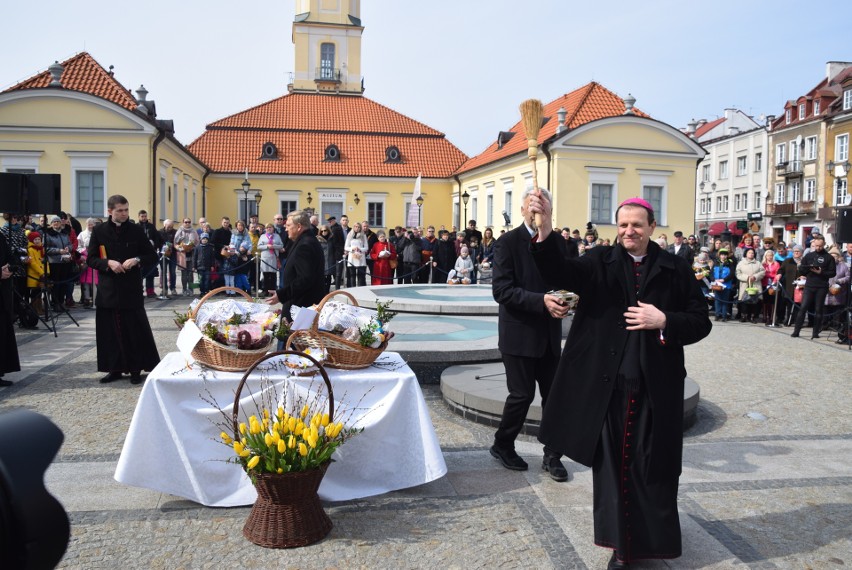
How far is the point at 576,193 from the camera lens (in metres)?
30.0

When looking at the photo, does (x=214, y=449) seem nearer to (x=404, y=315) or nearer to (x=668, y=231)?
(x=404, y=315)

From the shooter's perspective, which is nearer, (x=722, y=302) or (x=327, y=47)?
(x=722, y=302)

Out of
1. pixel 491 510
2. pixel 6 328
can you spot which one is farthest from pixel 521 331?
pixel 6 328

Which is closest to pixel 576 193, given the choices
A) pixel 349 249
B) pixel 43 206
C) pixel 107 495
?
pixel 349 249

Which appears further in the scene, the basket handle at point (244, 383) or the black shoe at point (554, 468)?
the black shoe at point (554, 468)

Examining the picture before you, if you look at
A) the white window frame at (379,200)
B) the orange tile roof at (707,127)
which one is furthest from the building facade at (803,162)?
the white window frame at (379,200)

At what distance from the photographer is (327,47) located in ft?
170

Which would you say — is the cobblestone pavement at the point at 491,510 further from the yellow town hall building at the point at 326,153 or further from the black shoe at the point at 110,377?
the yellow town hall building at the point at 326,153

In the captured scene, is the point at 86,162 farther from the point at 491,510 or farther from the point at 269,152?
the point at 491,510

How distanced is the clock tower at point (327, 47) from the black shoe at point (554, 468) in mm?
48076

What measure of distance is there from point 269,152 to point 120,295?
33.0 m

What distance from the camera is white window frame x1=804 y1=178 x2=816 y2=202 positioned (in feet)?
170

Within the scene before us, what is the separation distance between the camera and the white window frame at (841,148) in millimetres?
47906

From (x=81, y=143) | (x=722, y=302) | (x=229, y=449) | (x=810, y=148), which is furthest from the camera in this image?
(x=810, y=148)
